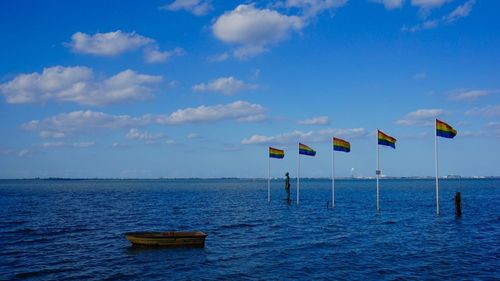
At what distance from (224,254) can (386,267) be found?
393 inches

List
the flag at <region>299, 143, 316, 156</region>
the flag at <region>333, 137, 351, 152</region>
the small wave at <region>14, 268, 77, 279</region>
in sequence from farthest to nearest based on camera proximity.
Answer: the flag at <region>299, 143, 316, 156</region> < the flag at <region>333, 137, 351, 152</region> < the small wave at <region>14, 268, 77, 279</region>

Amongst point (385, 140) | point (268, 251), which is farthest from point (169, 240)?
point (385, 140)

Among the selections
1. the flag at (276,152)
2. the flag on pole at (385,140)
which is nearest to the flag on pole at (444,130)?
the flag on pole at (385,140)

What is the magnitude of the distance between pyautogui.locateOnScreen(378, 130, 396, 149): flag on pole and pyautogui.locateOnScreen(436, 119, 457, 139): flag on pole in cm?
584

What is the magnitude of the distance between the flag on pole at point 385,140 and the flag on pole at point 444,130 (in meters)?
5.84

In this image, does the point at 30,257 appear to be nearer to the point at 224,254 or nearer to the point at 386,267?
the point at 224,254

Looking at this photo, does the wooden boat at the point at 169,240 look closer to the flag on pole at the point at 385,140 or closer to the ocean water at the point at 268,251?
the ocean water at the point at 268,251

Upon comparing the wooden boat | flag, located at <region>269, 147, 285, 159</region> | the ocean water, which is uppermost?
flag, located at <region>269, 147, 285, 159</region>

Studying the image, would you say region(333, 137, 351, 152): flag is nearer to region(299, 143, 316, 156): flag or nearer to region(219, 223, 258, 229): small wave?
region(299, 143, 316, 156): flag

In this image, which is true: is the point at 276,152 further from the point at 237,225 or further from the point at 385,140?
the point at 237,225

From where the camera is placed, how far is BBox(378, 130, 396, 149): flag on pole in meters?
47.9

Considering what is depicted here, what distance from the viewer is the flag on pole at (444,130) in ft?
140

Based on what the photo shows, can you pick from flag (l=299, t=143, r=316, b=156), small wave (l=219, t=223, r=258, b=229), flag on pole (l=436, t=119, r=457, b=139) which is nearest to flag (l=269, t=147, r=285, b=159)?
flag (l=299, t=143, r=316, b=156)

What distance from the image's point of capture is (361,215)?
52.1 meters
